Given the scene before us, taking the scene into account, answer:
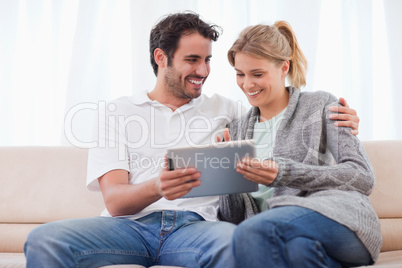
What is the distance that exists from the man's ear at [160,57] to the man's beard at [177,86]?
0.23ft

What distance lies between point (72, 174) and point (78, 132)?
0.62m

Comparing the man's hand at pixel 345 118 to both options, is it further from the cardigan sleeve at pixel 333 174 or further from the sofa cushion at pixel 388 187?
the sofa cushion at pixel 388 187

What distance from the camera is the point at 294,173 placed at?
139 centimetres

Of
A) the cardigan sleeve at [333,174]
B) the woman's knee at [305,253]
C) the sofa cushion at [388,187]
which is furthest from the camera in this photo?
the sofa cushion at [388,187]

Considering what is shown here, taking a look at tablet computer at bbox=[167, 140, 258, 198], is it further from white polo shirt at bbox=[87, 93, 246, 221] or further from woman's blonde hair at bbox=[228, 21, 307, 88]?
woman's blonde hair at bbox=[228, 21, 307, 88]

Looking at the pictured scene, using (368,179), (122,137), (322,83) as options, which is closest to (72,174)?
(122,137)

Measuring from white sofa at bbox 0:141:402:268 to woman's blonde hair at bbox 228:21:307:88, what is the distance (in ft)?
1.64

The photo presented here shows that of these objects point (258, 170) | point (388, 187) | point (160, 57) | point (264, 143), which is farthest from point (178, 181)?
point (388, 187)

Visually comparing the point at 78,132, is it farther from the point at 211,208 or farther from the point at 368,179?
the point at 368,179

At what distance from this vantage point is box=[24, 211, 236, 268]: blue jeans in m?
1.29

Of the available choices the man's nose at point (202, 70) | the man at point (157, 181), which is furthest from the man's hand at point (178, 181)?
the man's nose at point (202, 70)

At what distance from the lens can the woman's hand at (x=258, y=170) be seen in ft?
4.32

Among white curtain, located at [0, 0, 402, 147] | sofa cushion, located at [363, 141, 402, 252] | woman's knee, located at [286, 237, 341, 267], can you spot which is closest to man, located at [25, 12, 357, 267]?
woman's knee, located at [286, 237, 341, 267]

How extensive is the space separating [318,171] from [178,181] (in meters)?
0.46
